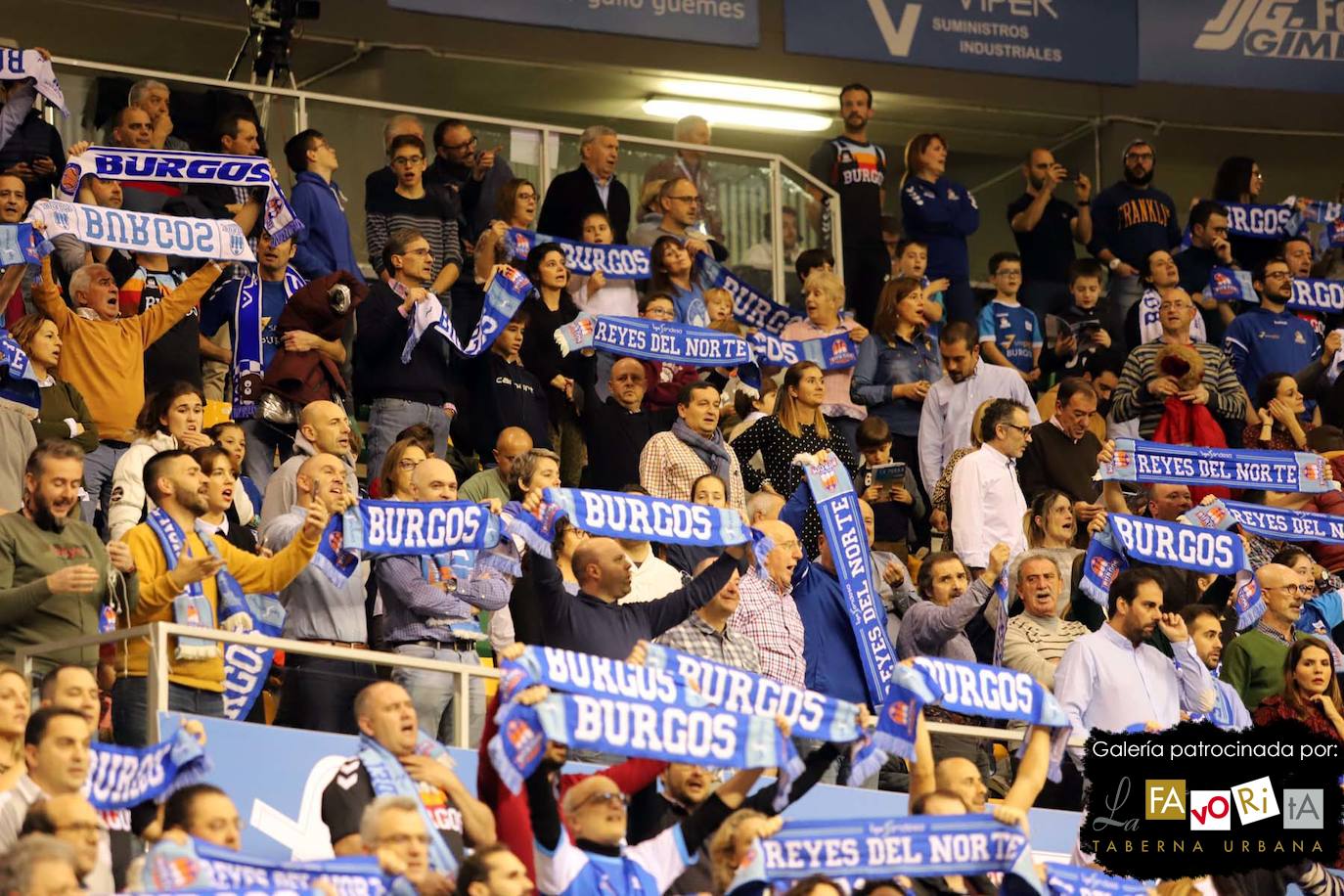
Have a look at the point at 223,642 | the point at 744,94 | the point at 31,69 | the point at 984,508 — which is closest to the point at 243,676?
the point at 223,642

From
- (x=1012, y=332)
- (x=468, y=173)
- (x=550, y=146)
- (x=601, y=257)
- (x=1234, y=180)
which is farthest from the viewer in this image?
(x=1234, y=180)

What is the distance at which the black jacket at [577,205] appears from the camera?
1415 centimetres

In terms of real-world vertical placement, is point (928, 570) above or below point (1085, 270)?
below

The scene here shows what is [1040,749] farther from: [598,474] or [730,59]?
[730,59]

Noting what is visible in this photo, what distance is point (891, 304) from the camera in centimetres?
1377

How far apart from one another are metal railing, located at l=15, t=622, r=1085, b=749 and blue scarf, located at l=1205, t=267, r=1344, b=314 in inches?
328

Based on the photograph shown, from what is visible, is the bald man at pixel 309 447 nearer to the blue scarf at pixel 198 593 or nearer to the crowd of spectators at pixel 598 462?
the crowd of spectators at pixel 598 462

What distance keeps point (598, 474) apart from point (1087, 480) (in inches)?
102

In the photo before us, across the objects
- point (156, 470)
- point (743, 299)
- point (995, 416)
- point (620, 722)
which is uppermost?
point (743, 299)

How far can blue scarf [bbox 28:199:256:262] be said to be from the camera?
35.9 ft

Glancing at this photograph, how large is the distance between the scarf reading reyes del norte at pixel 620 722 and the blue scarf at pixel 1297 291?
29.1ft

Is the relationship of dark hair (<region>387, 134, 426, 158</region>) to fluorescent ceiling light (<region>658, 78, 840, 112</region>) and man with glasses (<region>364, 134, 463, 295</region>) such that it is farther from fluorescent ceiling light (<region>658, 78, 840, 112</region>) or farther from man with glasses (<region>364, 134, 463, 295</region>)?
fluorescent ceiling light (<region>658, 78, 840, 112</region>)

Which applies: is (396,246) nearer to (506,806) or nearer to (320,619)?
(320,619)

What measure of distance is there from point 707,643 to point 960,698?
4.63 feet
